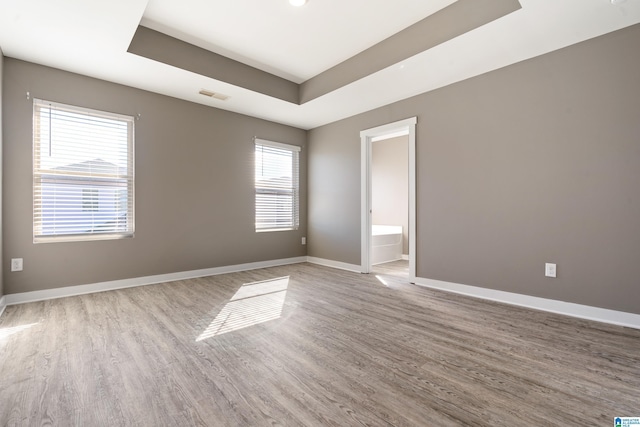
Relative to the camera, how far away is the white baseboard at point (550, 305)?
2.43 metres

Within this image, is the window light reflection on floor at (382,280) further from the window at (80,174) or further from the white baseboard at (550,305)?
the window at (80,174)

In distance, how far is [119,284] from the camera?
140 inches

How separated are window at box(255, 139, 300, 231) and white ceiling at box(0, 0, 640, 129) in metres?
1.33

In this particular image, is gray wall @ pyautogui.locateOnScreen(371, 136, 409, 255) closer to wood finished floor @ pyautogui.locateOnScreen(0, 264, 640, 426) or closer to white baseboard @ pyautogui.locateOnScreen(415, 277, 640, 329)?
white baseboard @ pyautogui.locateOnScreen(415, 277, 640, 329)

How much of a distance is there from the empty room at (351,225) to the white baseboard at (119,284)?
21 millimetres

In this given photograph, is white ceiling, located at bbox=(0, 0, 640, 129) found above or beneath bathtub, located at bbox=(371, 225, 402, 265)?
above

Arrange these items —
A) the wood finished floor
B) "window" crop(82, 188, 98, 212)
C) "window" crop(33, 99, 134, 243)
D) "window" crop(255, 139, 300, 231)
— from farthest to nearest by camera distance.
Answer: "window" crop(255, 139, 300, 231) → "window" crop(82, 188, 98, 212) → "window" crop(33, 99, 134, 243) → the wood finished floor

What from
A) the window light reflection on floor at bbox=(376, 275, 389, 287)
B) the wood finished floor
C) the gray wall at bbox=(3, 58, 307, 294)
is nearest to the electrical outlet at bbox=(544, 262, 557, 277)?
the wood finished floor

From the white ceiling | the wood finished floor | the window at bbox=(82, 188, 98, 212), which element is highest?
the white ceiling

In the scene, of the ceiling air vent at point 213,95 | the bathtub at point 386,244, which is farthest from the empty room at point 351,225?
the bathtub at point 386,244

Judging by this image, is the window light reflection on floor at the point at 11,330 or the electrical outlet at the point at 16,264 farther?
the electrical outlet at the point at 16,264

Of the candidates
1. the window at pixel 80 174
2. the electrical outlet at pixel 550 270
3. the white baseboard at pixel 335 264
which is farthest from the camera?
the white baseboard at pixel 335 264

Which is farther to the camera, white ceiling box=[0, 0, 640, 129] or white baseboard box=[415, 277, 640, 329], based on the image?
white baseboard box=[415, 277, 640, 329]

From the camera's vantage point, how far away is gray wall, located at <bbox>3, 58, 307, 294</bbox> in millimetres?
3004
